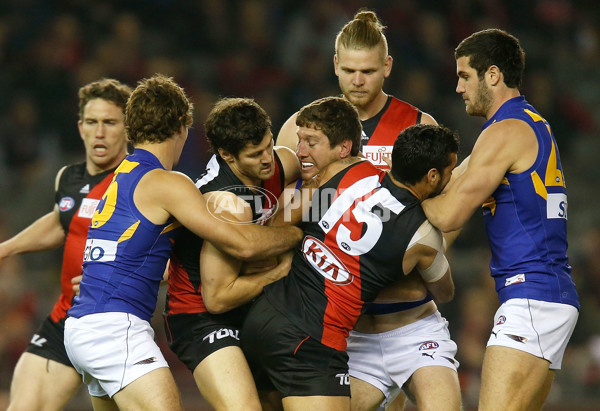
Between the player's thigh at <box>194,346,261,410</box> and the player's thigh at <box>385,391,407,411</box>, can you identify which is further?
the player's thigh at <box>385,391,407,411</box>

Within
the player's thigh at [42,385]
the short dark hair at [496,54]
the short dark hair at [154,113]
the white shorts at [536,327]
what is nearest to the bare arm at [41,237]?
the player's thigh at [42,385]

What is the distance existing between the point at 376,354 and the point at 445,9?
29.2 ft

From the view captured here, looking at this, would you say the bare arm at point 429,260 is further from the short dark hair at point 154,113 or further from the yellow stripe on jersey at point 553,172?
the short dark hair at point 154,113

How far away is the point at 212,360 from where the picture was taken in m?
4.72

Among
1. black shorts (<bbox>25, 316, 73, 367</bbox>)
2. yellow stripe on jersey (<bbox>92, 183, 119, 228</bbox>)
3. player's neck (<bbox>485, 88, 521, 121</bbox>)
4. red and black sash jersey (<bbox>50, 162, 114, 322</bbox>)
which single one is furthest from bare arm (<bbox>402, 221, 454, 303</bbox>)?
black shorts (<bbox>25, 316, 73, 367</bbox>)

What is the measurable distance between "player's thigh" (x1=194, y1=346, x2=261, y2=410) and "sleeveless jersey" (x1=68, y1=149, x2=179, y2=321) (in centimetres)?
51

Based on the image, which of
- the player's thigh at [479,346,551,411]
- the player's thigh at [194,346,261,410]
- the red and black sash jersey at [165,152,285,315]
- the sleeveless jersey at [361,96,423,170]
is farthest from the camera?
the sleeveless jersey at [361,96,423,170]

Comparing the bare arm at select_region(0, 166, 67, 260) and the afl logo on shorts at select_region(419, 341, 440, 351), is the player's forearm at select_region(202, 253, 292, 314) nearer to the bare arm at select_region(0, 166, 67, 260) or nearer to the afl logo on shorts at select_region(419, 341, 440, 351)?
the afl logo on shorts at select_region(419, 341, 440, 351)

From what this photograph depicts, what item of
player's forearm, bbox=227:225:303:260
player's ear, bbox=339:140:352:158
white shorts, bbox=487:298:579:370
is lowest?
white shorts, bbox=487:298:579:370

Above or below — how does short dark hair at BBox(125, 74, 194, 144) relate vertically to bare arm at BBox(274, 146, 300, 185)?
above

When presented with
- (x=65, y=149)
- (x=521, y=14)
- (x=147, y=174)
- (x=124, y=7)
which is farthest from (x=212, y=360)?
(x=521, y=14)

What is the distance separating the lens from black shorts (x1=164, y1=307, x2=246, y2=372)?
480 cm

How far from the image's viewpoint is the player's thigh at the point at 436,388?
4855 millimetres

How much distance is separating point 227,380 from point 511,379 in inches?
64.3
